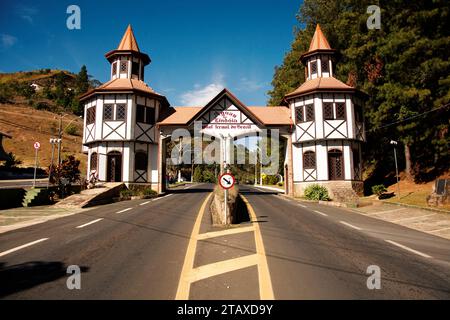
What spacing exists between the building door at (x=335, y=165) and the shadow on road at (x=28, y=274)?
22.1 meters

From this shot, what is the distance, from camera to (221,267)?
5.63 meters

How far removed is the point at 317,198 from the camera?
882 inches

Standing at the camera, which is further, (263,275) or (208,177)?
(208,177)

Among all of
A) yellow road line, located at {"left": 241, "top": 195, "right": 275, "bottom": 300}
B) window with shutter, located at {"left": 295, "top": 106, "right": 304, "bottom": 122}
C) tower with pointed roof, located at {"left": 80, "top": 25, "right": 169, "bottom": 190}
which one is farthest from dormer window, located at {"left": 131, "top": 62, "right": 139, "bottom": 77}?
yellow road line, located at {"left": 241, "top": 195, "right": 275, "bottom": 300}

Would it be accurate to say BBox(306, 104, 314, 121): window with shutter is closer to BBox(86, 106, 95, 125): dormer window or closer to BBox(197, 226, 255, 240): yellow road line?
BBox(197, 226, 255, 240): yellow road line

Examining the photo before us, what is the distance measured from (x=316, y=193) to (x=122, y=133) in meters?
16.6

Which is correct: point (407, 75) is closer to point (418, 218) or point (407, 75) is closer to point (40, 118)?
point (418, 218)

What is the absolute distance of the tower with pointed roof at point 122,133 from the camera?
24656 mm

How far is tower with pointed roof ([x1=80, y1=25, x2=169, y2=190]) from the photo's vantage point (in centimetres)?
2466

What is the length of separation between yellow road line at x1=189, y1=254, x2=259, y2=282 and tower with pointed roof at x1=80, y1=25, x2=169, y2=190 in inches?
792

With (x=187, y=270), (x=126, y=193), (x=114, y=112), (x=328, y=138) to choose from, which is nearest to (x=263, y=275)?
(x=187, y=270)

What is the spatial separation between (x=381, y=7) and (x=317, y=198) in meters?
18.8
